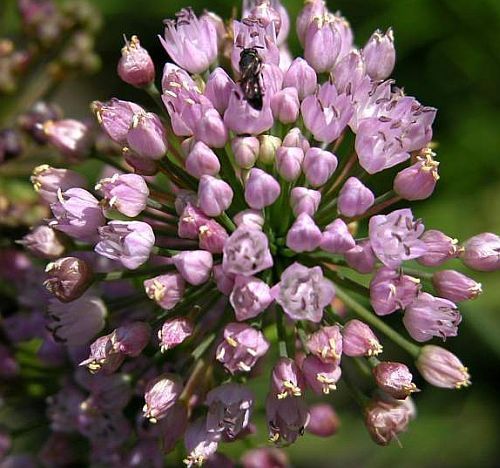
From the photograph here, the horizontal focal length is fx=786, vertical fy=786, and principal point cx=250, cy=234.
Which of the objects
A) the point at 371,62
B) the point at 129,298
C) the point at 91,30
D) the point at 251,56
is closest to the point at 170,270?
the point at 129,298

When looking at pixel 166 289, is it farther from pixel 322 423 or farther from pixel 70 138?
pixel 322 423

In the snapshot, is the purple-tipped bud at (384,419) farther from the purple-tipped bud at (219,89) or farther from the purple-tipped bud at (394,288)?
the purple-tipped bud at (219,89)

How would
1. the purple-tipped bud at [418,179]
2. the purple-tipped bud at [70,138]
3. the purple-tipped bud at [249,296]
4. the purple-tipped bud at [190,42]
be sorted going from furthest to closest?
the purple-tipped bud at [70,138] < the purple-tipped bud at [190,42] < the purple-tipped bud at [418,179] < the purple-tipped bud at [249,296]

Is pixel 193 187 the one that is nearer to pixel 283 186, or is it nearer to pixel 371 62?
pixel 283 186

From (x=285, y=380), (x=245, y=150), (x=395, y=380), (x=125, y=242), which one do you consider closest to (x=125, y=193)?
(x=125, y=242)

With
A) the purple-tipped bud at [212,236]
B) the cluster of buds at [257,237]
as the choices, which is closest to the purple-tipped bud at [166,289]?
the cluster of buds at [257,237]

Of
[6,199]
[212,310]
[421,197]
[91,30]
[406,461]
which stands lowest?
[406,461]

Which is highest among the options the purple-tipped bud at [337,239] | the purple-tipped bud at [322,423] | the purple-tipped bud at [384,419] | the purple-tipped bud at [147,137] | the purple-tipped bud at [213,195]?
the purple-tipped bud at [147,137]
